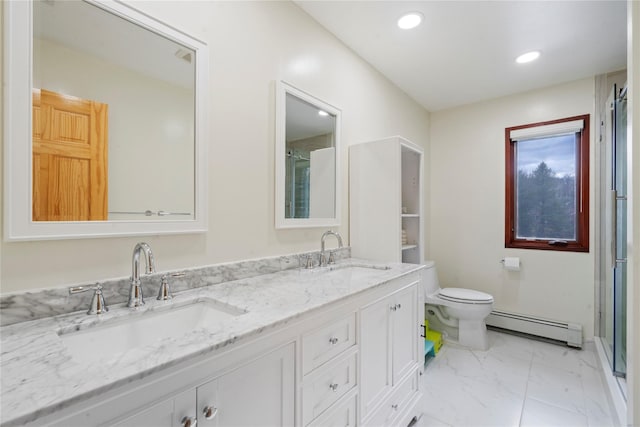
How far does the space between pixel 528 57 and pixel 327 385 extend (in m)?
2.74

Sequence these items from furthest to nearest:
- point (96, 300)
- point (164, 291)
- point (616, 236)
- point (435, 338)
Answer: point (435, 338), point (616, 236), point (164, 291), point (96, 300)

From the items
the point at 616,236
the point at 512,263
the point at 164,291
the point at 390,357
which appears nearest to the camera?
the point at 164,291

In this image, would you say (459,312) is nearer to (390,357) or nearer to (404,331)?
(404,331)

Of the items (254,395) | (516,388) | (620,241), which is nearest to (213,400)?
(254,395)

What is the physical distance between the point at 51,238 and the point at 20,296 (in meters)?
0.18

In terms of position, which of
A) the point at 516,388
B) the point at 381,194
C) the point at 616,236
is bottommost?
the point at 516,388

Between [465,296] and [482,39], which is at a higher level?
[482,39]

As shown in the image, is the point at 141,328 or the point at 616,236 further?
the point at 616,236

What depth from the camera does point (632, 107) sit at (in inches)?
42.8

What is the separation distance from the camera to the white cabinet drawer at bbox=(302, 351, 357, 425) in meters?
1.00

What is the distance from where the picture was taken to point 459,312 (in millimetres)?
2535

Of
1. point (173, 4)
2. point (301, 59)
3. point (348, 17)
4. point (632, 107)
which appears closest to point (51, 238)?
point (173, 4)

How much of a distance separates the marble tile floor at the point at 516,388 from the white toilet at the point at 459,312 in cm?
11

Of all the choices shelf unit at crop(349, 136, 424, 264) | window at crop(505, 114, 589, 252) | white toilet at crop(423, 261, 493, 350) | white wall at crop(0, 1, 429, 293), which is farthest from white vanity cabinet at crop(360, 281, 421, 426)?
window at crop(505, 114, 589, 252)
